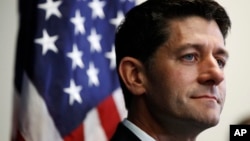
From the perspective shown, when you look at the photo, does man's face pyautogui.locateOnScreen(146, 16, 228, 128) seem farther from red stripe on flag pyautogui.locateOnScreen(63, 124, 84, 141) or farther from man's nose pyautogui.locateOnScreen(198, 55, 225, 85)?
red stripe on flag pyautogui.locateOnScreen(63, 124, 84, 141)

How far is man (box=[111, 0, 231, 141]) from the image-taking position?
39.6 inches

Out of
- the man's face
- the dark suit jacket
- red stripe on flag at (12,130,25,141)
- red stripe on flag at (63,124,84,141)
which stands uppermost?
the man's face

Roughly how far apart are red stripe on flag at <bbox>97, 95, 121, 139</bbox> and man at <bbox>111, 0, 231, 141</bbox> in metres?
0.12

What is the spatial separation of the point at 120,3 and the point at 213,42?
332 millimetres

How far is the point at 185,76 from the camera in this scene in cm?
102

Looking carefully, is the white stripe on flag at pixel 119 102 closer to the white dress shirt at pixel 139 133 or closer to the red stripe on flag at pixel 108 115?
the red stripe on flag at pixel 108 115

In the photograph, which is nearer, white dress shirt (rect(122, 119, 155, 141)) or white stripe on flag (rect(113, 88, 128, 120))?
white dress shirt (rect(122, 119, 155, 141))

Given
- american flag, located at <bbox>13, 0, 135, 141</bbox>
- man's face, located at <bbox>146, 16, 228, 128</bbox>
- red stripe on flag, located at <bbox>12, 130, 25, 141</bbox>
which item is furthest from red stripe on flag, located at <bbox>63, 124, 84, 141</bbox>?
man's face, located at <bbox>146, 16, 228, 128</bbox>

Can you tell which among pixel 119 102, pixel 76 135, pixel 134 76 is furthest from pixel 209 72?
pixel 76 135

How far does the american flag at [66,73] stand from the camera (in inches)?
44.4

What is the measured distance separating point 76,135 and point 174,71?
0.35 metres

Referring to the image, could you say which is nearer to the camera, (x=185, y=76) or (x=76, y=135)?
(x=185, y=76)

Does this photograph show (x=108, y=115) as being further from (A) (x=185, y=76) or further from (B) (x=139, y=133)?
(A) (x=185, y=76)

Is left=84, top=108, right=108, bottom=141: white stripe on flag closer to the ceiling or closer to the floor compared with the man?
closer to the floor
